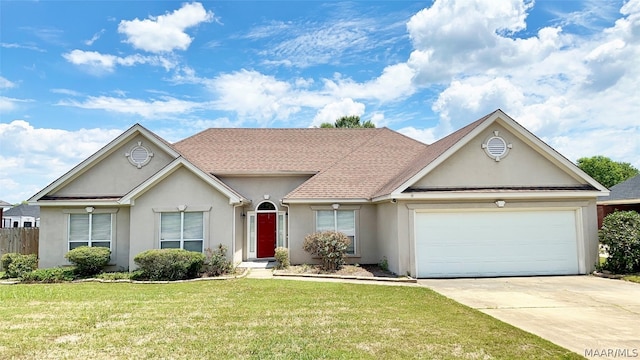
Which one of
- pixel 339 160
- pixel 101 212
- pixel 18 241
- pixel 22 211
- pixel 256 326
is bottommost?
pixel 256 326

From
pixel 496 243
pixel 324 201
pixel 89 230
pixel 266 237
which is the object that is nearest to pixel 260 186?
pixel 266 237

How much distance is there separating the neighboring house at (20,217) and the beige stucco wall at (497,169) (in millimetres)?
45443

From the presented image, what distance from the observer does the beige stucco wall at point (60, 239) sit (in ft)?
52.3

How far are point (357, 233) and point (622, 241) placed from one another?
31.1 ft

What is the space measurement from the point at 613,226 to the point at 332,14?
43.4 ft

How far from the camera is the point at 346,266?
15352mm

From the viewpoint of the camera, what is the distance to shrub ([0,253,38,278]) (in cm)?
1463

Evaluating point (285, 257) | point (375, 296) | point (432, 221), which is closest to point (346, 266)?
point (285, 257)

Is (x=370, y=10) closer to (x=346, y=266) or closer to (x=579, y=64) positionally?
(x=579, y=64)

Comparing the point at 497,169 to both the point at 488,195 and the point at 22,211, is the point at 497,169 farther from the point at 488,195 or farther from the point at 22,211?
the point at 22,211

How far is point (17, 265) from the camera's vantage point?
578 inches

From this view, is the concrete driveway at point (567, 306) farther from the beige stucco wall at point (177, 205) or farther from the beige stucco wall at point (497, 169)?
the beige stucco wall at point (177, 205)

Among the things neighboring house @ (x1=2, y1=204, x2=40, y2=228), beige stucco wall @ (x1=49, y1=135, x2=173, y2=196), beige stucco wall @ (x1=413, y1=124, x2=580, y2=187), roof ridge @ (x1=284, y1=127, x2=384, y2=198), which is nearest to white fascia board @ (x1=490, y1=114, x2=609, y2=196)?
beige stucco wall @ (x1=413, y1=124, x2=580, y2=187)

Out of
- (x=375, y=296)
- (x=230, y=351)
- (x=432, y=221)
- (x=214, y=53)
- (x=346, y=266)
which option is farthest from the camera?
(x=214, y=53)
